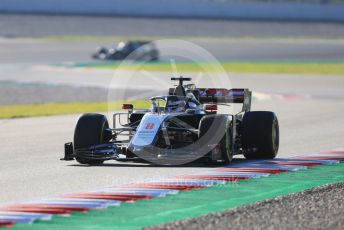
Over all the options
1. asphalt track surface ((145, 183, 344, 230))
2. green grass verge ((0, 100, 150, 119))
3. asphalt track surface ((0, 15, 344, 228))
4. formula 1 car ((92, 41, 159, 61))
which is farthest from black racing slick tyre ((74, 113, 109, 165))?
formula 1 car ((92, 41, 159, 61))

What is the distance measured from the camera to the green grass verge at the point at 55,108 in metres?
24.1

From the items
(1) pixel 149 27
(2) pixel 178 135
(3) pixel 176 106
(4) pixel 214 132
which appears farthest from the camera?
(1) pixel 149 27

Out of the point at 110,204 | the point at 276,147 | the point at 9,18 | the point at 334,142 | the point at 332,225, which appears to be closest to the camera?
the point at 332,225

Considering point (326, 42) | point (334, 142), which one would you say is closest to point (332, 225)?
point (334, 142)

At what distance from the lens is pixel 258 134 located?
13.6 meters

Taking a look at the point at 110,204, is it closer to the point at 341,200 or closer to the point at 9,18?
the point at 341,200

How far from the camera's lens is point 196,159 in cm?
1280

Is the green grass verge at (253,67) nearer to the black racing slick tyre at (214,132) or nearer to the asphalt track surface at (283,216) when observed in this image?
the black racing slick tyre at (214,132)

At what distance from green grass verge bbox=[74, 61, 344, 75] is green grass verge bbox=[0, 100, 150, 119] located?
528 inches

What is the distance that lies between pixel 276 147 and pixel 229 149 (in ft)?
4.49

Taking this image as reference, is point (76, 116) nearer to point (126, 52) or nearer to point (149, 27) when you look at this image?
point (126, 52)

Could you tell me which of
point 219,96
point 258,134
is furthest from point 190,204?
point 219,96

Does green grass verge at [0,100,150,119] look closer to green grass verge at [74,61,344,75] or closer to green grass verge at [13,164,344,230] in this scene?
green grass verge at [13,164,344,230]

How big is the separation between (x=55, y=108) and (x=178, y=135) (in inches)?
522
